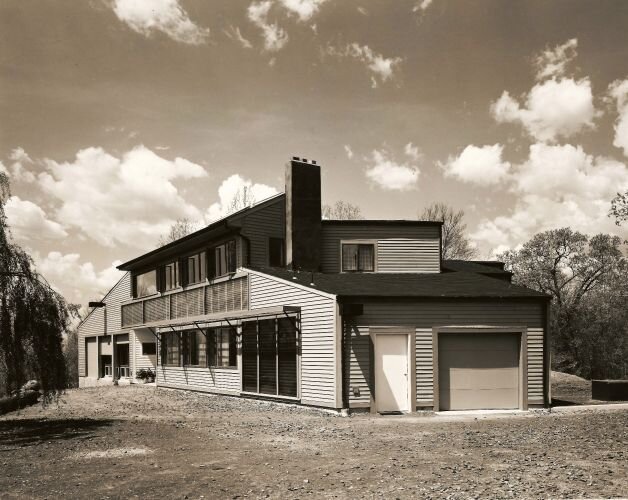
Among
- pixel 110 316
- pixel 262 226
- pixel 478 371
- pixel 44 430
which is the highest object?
pixel 262 226

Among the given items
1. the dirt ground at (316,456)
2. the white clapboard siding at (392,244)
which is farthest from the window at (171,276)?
the dirt ground at (316,456)

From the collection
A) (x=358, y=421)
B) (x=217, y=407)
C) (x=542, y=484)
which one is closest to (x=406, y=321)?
(x=358, y=421)

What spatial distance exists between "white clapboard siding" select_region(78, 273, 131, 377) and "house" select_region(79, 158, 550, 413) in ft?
16.5

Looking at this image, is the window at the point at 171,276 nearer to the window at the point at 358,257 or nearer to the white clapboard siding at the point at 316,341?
the window at the point at 358,257

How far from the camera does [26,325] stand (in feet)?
45.5

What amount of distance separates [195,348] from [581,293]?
89.9 feet

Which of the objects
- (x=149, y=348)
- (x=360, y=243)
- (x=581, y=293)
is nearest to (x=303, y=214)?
(x=360, y=243)

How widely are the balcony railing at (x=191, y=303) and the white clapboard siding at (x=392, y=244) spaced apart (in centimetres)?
329

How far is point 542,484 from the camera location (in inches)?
330

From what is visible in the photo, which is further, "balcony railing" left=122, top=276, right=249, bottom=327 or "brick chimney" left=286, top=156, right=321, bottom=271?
"brick chimney" left=286, top=156, right=321, bottom=271

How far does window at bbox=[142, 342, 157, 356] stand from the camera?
33375 mm

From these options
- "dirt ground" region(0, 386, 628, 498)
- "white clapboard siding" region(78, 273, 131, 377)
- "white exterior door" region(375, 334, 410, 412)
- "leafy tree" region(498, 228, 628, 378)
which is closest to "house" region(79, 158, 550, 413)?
"white exterior door" region(375, 334, 410, 412)

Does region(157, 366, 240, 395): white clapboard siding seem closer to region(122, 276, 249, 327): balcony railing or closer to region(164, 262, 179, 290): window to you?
region(122, 276, 249, 327): balcony railing

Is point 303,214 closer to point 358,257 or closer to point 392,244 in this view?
point 358,257
